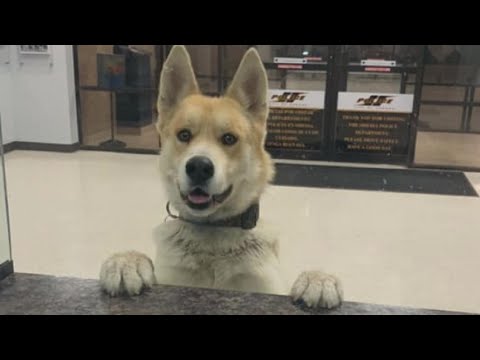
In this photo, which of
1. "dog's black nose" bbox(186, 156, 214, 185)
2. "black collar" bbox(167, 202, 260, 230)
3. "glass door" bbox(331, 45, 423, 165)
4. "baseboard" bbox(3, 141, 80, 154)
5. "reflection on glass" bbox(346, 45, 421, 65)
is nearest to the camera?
"dog's black nose" bbox(186, 156, 214, 185)

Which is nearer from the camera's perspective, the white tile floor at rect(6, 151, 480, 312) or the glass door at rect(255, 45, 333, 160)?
the white tile floor at rect(6, 151, 480, 312)

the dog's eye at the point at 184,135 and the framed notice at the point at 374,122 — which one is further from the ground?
the dog's eye at the point at 184,135

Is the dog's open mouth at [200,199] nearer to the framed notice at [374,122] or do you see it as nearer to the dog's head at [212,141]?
the dog's head at [212,141]

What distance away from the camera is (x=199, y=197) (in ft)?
6.03

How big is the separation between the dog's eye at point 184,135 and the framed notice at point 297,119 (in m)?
5.31

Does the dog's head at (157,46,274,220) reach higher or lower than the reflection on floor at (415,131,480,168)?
higher

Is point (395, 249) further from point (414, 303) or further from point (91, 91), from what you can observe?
point (91, 91)

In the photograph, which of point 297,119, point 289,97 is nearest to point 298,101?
point 289,97

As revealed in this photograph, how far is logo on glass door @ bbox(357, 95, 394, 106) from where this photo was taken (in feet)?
23.1

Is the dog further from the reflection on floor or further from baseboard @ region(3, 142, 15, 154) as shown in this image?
baseboard @ region(3, 142, 15, 154)

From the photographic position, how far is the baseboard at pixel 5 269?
1.20 metres

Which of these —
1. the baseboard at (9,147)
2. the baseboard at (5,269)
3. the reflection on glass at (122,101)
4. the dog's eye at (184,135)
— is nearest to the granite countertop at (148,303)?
the baseboard at (5,269)

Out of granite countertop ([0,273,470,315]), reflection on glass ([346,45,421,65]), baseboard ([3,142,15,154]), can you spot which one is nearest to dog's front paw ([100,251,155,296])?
granite countertop ([0,273,470,315])

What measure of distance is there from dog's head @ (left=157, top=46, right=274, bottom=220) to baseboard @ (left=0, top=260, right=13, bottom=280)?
0.71m
